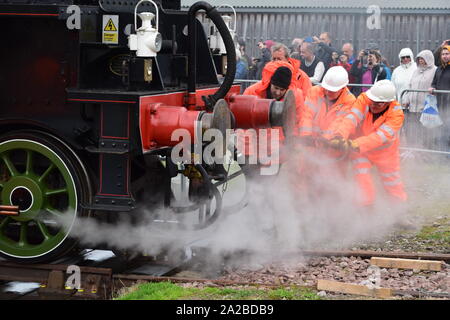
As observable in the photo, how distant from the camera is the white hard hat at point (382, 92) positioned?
8.06 meters

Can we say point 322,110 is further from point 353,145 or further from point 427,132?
point 427,132

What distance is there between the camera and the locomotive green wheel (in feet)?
20.1

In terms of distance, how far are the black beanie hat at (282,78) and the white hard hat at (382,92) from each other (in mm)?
914

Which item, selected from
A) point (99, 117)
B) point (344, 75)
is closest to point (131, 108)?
point (99, 117)

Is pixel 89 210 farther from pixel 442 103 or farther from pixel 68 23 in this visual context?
pixel 442 103

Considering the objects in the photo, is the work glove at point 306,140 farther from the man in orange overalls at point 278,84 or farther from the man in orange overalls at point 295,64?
the man in orange overalls at point 295,64

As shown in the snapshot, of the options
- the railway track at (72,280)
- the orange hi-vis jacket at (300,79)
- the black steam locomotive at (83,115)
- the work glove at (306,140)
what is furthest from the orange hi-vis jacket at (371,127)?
the railway track at (72,280)

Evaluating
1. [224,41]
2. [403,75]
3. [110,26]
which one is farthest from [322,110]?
[403,75]

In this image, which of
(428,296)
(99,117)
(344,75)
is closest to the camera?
(428,296)

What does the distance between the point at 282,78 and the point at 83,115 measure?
2.36m

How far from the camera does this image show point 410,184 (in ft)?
33.7

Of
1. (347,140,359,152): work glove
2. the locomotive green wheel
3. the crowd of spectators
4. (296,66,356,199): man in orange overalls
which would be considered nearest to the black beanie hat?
(296,66,356,199): man in orange overalls

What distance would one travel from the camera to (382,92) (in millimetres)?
8117

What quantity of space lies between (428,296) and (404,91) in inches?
243
